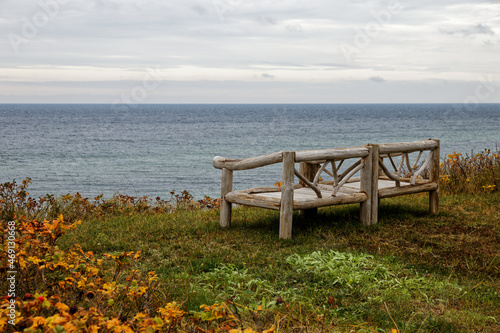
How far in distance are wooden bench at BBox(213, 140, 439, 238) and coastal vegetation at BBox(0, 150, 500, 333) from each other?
1.15ft

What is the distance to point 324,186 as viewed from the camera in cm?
797

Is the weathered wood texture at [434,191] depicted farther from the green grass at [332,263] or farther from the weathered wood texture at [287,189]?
the weathered wood texture at [287,189]

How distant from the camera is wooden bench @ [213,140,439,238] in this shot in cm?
675

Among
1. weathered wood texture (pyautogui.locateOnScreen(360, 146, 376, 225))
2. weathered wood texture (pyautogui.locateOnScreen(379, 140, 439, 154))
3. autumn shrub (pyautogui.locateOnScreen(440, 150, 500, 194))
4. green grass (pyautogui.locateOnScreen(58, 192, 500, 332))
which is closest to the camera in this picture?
green grass (pyautogui.locateOnScreen(58, 192, 500, 332))

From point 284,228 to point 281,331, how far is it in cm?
336

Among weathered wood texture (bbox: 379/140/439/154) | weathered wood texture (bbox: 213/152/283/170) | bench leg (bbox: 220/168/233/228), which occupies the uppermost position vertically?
weathered wood texture (bbox: 379/140/439/154)

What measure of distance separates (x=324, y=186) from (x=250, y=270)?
2.84 m

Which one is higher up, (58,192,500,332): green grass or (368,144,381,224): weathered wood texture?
(368,144,381,224): weathered wood texture

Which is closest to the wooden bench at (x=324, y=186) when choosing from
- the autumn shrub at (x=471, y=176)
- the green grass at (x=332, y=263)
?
the green grass at (x=332, y=263)

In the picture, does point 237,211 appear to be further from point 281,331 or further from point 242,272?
point 281,331

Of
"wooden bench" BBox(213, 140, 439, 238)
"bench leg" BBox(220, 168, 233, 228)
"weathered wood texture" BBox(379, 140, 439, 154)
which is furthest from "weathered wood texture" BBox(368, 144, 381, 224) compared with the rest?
"bench leg" BBox(220, 168, 233, 228)

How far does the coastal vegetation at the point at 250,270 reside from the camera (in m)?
3.36

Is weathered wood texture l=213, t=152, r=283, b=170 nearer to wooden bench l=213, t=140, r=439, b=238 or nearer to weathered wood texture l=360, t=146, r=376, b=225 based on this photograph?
wooden bench l=213, t=140, r=439, b=238

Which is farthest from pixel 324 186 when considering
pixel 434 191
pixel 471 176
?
pixel 471 176
